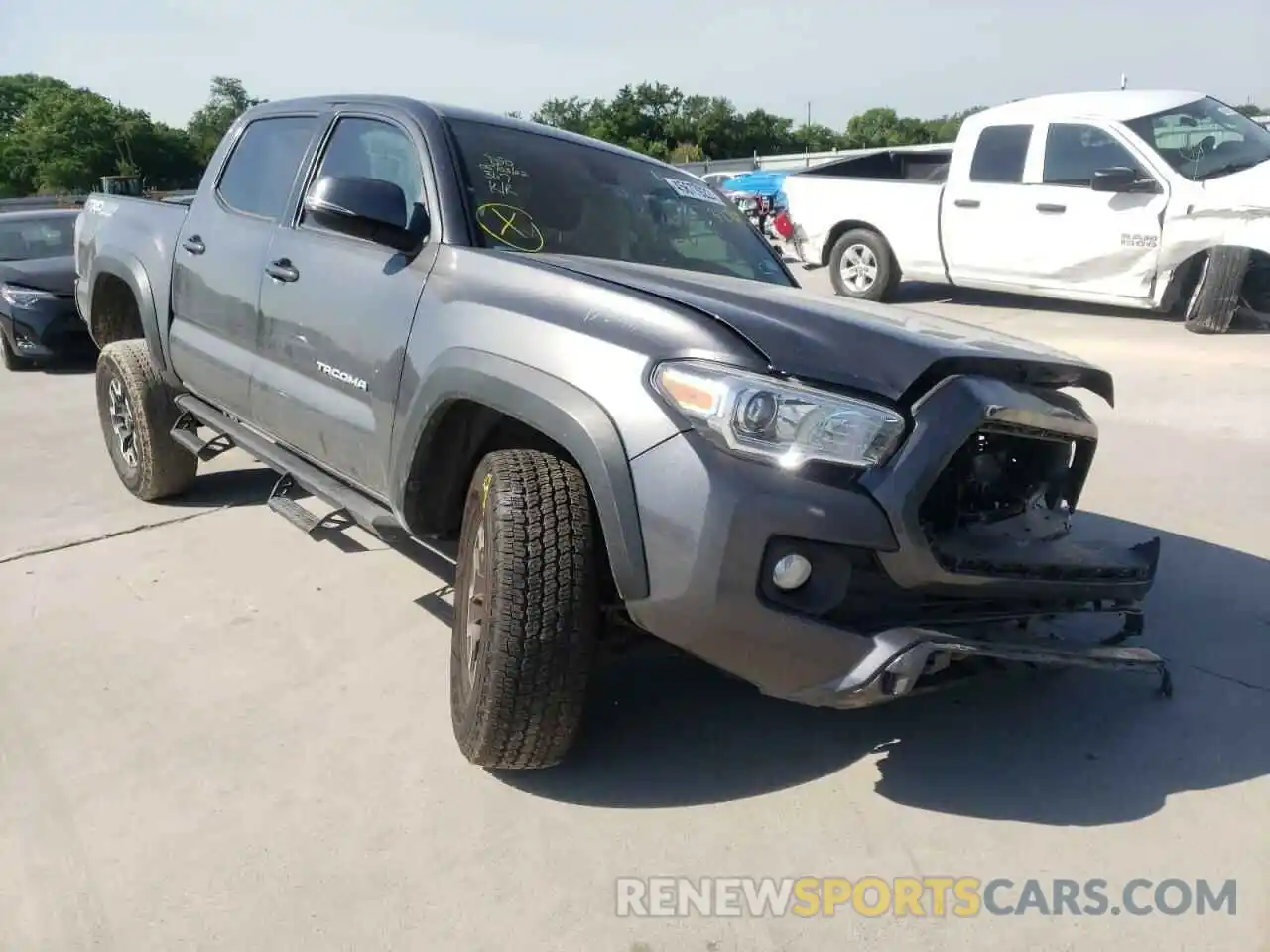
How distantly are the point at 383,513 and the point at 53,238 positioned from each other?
8.87 metres

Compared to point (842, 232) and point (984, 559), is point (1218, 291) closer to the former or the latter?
point (842, 232)

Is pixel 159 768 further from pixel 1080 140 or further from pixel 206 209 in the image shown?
pixel 1080 140

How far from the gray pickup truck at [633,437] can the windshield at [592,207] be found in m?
0.01

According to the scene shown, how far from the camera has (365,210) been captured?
121 inches

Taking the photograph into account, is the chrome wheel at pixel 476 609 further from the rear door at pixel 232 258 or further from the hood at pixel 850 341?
the rear door at pixel 232 258

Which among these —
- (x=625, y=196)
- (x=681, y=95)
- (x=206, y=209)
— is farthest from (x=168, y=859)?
(x=681, y=95)

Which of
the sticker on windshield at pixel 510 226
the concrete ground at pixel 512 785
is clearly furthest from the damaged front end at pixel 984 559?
the sticker on windshield at pixel 510 226

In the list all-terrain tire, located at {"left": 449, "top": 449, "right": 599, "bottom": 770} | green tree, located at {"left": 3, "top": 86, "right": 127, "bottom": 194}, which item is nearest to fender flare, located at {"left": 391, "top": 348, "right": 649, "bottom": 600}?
all-terrain tire, located at {"left": 449, "top": 449, "right": 599, "bottom": 770}

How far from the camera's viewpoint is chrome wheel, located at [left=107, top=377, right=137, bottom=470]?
5.19 m

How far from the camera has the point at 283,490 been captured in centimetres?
405

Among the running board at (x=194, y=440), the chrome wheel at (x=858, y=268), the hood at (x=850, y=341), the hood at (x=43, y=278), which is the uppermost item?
the hood at (x=850, y=341)

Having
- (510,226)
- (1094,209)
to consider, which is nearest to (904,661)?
(510,226)

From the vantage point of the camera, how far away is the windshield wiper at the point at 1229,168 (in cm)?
865

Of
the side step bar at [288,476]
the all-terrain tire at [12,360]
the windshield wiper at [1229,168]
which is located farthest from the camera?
the all-terrain tire at [12,360]
